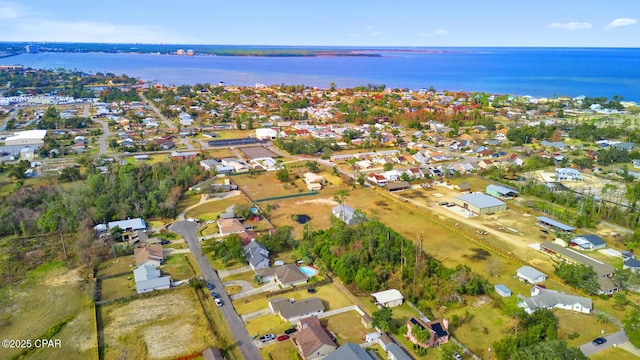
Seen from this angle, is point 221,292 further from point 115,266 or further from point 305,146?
point 305,146

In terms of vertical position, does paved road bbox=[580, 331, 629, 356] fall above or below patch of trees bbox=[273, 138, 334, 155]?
below

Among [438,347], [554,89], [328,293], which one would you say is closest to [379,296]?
[328,293]

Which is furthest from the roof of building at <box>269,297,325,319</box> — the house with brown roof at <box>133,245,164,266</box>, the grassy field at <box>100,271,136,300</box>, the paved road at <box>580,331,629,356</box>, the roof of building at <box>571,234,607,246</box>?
the roof of building at <box>571,234,607,246</box>

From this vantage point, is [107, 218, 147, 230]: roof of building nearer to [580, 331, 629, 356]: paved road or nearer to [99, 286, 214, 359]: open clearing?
[99, 286, 214, 359]: open clearing

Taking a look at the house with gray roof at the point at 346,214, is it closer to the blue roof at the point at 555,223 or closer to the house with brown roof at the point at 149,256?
the house with brown roof at the point at 149,256

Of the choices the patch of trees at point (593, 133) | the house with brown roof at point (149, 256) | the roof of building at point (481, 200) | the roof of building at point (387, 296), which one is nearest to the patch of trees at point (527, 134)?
the patch of trees at point (593, 133)

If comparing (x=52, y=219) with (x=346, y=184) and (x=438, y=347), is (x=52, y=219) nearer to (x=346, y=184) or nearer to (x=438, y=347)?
(x=346, y=184)

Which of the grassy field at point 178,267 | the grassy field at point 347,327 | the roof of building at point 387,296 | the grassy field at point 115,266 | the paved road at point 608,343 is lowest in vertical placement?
the grassy field at point 115,266

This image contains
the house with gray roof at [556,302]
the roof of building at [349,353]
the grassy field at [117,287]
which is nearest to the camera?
the roof of building at [349,353]
